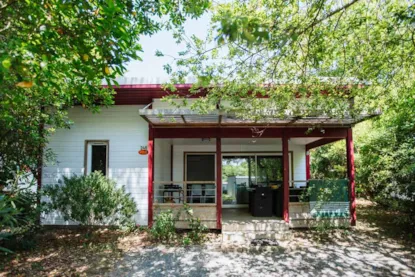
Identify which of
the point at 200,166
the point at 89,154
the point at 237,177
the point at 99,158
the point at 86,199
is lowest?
the point at 86,199

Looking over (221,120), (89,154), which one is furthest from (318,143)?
(89,154)

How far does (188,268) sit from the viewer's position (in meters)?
4.54

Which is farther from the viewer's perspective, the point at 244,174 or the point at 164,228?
the point at 244,174

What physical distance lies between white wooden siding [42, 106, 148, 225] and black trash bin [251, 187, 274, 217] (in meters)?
2.99

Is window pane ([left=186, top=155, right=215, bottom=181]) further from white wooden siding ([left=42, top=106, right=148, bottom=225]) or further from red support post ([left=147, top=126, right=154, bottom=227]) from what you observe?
red support post ([left=147, top=126, right=154, bottom=227])

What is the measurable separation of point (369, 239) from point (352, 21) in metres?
4.55

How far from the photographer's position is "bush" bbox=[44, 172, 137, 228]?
19.4 feet

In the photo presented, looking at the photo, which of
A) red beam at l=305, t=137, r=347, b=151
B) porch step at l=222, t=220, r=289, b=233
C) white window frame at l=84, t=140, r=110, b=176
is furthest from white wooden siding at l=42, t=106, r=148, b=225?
red beam at l=305, t=137, r=347, b=151

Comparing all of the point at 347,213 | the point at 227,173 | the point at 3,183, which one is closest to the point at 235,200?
the point at 227,173

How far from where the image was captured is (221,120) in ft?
20.4

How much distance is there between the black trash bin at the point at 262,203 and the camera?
25.1 ft

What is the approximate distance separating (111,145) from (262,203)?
14.3ft

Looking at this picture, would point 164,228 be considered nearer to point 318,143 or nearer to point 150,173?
point 150,173

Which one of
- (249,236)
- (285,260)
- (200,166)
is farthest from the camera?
(200,166)
